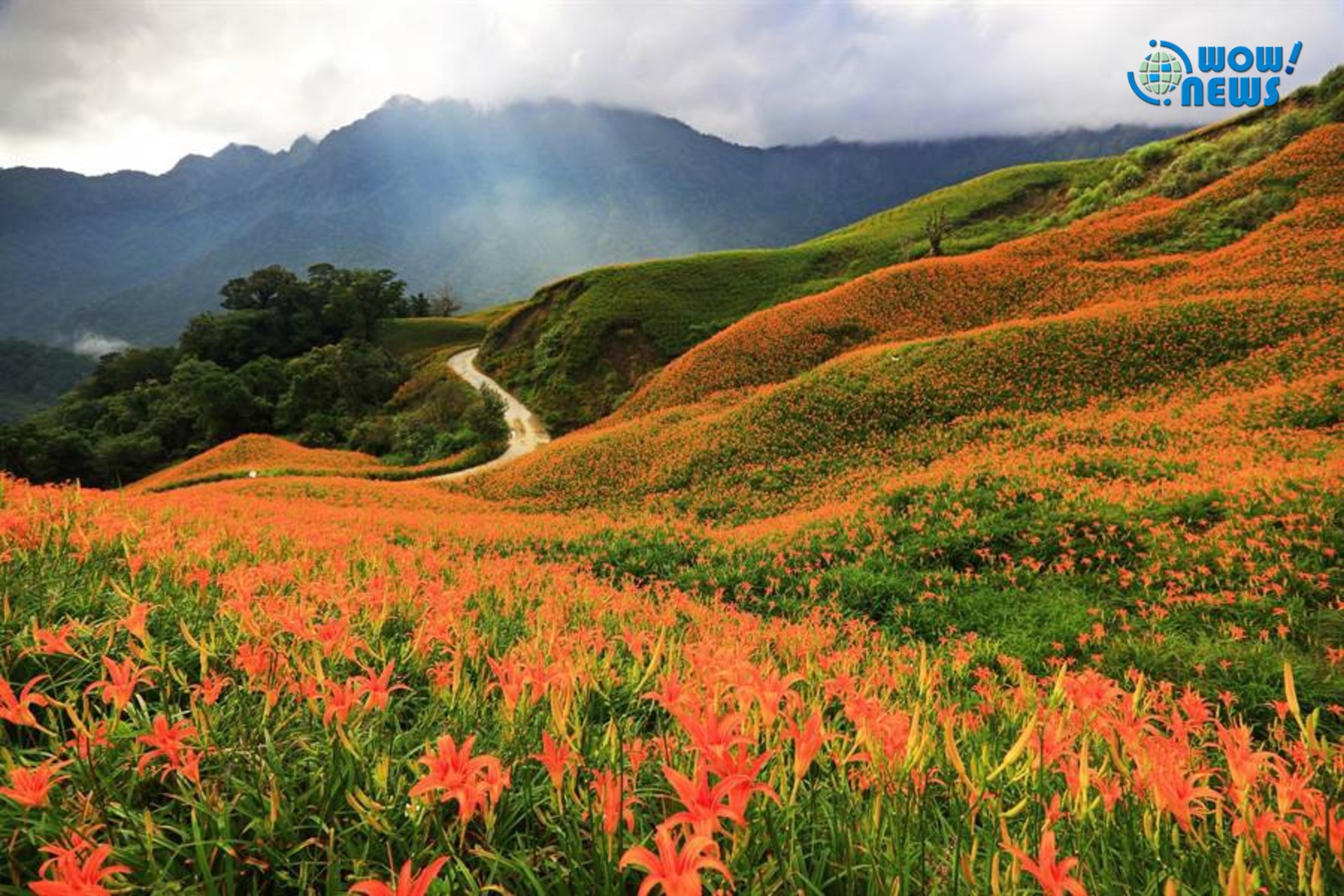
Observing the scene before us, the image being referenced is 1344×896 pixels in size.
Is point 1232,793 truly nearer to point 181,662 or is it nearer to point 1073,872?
point 1073,872

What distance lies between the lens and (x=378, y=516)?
501 inches

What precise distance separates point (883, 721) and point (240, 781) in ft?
5.95

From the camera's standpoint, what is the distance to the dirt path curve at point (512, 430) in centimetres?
3114

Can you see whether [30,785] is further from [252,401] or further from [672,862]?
[252,401]

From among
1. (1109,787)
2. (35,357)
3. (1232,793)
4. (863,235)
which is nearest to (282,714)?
(1109,787)

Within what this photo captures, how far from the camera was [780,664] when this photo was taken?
387 cm

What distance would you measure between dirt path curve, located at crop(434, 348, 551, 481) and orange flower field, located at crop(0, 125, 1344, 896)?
13.7m

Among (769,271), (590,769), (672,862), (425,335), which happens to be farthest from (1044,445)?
(425,335)

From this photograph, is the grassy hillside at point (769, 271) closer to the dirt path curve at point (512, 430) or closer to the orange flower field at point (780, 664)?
the dirt path curve at point (512, 430)

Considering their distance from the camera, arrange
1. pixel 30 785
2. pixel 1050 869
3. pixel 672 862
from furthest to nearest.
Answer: pixel 30 785 → pixel 1050 869 → pixel 672 862

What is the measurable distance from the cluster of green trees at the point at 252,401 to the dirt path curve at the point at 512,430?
1531 mm

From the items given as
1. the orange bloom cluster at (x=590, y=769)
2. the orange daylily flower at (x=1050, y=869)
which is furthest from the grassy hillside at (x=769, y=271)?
the orange daylily flower at (x=1050, y=869)

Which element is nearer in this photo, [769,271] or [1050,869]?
[1050,869]

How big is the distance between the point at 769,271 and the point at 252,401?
4727cm
